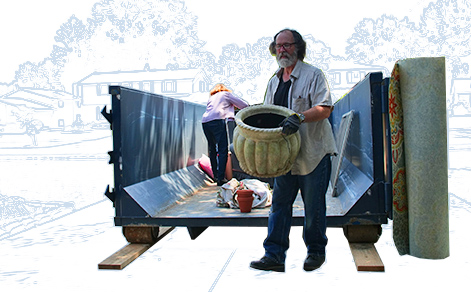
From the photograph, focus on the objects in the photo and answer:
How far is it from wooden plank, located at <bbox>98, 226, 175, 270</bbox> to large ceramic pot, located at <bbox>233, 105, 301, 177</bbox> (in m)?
1.67

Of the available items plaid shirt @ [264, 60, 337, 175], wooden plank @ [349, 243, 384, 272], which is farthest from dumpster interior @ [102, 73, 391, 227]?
plaid shirt @ [264, 60, 337, 175]

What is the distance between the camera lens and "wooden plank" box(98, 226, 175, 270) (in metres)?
4.68

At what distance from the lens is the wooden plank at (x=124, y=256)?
4.68m

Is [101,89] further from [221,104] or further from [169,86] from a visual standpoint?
[221,104]

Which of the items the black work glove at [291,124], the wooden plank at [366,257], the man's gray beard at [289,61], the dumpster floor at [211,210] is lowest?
the wooden plank at [366,257]

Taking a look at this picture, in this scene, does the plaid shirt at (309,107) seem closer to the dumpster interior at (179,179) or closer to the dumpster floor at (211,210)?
the dumpster interior at (179,179)

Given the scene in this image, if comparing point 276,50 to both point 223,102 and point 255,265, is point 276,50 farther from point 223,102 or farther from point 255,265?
point 223,102

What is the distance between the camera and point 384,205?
4918 millimetres

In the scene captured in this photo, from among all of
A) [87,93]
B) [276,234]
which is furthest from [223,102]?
[87,93]

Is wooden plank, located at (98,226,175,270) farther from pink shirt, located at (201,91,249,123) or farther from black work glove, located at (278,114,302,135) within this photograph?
pink shirt, located at (201,91,249,123)

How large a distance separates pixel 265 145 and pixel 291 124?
0.31 m

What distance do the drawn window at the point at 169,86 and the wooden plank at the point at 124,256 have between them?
6628 centimetres

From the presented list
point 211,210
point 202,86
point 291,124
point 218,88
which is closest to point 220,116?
point 218,88

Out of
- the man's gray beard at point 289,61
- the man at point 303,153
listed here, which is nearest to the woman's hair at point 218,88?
the man at point 303,153
